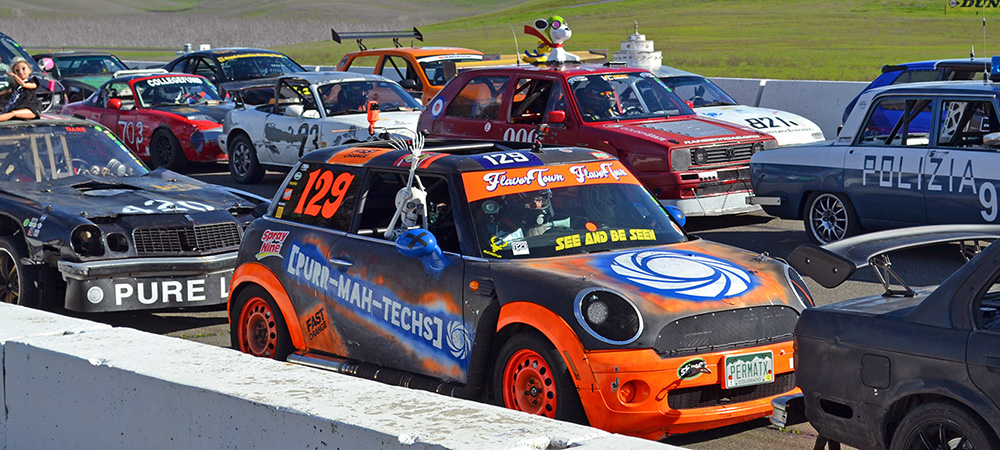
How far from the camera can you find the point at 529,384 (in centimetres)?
569

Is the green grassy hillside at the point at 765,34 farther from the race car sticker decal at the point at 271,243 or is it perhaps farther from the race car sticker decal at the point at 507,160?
the race car sticker decal at the point at 271,243

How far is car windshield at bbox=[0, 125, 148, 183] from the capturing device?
31.0 ft

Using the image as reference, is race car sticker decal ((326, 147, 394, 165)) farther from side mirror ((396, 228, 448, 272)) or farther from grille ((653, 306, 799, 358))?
grille ((653, 306, 799, 358))

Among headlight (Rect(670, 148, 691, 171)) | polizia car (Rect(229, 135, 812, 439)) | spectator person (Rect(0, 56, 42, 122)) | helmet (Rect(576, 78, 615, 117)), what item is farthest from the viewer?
spectator person (Rect(0, 56, 42, 122))

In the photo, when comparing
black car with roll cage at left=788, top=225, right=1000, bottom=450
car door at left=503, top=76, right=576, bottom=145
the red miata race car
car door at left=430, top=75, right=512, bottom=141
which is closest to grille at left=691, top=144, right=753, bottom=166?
car door at left=503, top=76, right=576, bottom=145

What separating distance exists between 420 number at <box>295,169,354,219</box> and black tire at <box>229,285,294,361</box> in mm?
550

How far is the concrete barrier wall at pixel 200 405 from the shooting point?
3.73 m

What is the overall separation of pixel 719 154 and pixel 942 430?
771cm

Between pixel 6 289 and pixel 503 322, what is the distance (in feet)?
14.9

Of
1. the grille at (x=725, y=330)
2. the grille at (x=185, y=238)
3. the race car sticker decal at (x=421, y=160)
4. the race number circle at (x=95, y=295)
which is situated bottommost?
the race number circle at (x=95, y=295)

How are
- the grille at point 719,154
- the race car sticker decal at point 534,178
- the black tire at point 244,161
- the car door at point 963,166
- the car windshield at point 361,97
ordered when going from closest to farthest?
the race car sticker decal at point 534,178 → the car door at point 963,166 → the grille at point 719,154 → the car windshield at point 361,97 → the black tire at point 244,161

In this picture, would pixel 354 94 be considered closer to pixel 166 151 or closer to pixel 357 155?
pixel 166 151

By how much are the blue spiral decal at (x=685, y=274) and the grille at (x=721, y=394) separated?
0.41m

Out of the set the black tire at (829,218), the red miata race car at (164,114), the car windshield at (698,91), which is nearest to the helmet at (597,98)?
the black tire at (829,218)
